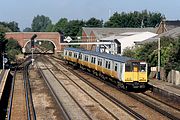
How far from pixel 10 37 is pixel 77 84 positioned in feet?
254

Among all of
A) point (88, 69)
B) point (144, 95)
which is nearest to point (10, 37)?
point (88, 69)

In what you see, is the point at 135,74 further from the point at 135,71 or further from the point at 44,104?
the point at 44,104

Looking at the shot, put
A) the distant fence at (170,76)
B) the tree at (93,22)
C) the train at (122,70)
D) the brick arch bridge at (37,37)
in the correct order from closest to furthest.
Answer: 1. the train at (122,70)
2. the distant fence at (170,76)
3. the brick arch bridge at (37,37)
4. the tree at (93,22)

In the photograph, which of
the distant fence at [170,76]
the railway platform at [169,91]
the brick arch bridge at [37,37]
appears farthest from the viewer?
the brick arch bridge at [37,37]

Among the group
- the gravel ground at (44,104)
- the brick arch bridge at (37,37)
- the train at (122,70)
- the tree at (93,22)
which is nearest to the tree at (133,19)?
the tree at (93,22)

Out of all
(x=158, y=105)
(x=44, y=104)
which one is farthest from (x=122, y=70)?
(x=44, y=104)

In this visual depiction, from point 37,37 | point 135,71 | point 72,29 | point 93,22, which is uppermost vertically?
point 93,22

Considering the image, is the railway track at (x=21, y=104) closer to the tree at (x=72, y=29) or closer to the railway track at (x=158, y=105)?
the railway track at (x=158, y=105)

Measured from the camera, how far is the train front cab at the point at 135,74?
3322cm

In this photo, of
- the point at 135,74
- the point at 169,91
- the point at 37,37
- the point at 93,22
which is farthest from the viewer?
the point at 93,22

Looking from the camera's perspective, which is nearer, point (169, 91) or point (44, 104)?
point (44, 104)

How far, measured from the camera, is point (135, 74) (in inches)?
1308

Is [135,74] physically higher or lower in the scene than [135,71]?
lower

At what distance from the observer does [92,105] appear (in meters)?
27.5
